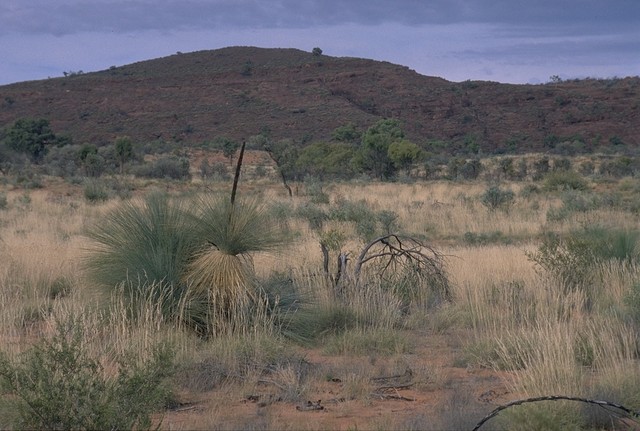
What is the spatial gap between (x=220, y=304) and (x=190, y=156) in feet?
199

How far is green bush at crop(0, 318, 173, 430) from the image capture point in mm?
5047

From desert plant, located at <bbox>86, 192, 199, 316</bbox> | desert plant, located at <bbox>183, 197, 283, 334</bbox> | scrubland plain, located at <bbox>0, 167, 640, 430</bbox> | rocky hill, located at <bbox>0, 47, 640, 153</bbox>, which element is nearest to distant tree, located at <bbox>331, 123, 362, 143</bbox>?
rocky hill, located at <bbox>0, 47, 640, 153</bbox>

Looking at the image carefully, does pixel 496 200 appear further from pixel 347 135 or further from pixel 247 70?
pixel 247 70

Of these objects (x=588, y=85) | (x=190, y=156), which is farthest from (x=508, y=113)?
(x=190, y=156)

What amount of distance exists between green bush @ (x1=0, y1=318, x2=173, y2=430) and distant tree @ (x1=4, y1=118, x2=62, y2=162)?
62458 mm

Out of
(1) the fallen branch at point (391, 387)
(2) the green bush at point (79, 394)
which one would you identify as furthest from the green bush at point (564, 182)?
(2) the green bush at point (79, 394)

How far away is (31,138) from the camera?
67562 mm

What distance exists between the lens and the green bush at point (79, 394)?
5047 millimetres

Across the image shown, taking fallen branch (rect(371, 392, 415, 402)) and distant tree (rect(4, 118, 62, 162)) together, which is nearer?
fallen branch (rect(371, 392, 415, 402))

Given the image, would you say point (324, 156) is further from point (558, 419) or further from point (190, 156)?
point (558, 419)

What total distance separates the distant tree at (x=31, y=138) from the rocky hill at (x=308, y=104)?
48.8 ft

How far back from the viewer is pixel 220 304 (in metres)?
8.41

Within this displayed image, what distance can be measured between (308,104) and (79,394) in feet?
313

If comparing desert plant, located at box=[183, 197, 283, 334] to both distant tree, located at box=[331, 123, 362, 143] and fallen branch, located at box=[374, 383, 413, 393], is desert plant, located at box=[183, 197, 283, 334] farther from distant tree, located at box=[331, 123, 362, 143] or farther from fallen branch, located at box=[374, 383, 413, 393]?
distant tree, located at box=[331, 123, 362, 143]
